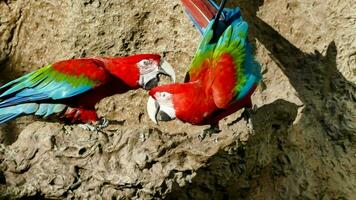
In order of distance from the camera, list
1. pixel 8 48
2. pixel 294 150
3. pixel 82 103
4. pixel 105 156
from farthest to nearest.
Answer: pixel 8 48 < pixel 294 150 < pixel 82 103 < pixel 105 156

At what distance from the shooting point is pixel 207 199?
3156 mm

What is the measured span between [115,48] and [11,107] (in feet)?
2.34

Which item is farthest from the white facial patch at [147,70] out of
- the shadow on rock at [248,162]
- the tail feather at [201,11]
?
the shadow on rock at [248,162]

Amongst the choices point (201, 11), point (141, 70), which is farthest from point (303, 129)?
point (141, 70)

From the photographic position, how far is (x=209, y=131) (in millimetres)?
3180

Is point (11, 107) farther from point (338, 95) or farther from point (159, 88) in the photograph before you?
point (338, 95)

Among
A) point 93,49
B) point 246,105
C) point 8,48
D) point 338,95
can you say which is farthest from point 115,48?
point 338,95

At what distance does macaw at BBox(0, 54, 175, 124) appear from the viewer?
10.5ft

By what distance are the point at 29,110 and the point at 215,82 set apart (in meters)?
0.73

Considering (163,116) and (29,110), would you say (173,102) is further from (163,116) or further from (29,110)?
(29,110)

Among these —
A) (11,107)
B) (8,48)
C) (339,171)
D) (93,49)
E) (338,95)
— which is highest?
(8,48)

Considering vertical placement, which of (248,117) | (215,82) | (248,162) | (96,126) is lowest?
(248,162)

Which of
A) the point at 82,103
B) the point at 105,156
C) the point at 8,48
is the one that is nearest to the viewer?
the point at 105,156

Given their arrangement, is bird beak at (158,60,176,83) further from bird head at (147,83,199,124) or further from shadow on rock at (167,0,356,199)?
shadow on rock at (167,0,356,199)
